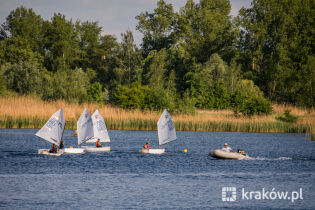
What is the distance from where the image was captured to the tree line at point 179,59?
86.4 metres

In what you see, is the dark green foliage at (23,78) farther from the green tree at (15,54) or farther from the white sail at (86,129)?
the white sail at (86,129)

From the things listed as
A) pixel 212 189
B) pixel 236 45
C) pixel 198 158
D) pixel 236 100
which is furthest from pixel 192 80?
pixel 212 189

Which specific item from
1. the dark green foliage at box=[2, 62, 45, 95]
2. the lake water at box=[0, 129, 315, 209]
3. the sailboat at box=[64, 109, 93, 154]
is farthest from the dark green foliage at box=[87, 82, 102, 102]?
the sailboat at box=[64, 109, 93, 154]

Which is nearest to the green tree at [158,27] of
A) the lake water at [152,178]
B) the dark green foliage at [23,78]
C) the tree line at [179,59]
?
the tree line at [179,59]

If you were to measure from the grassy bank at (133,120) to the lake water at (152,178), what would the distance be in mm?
9058

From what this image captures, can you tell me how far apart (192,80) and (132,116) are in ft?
88.8

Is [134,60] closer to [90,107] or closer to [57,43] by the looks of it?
[57,43]

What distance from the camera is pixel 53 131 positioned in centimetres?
4438

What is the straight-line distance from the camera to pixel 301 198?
29.9 m

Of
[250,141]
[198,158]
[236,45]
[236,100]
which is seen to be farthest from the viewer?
[236,45]

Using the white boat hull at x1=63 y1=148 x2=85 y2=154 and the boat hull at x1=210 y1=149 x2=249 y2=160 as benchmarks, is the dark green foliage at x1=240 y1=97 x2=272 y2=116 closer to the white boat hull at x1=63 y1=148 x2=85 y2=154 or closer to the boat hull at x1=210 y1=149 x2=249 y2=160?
the boat hull at x1=210 y1=149 x2=249 y2=160

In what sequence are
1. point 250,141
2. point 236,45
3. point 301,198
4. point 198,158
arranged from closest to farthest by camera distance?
1. point 301,198
2. point 198,158
3. point 250,141
4. point 236,45

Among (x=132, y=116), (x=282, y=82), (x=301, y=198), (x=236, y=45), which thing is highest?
(x=236, y=45)

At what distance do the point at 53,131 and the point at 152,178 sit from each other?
1248 centimetres
